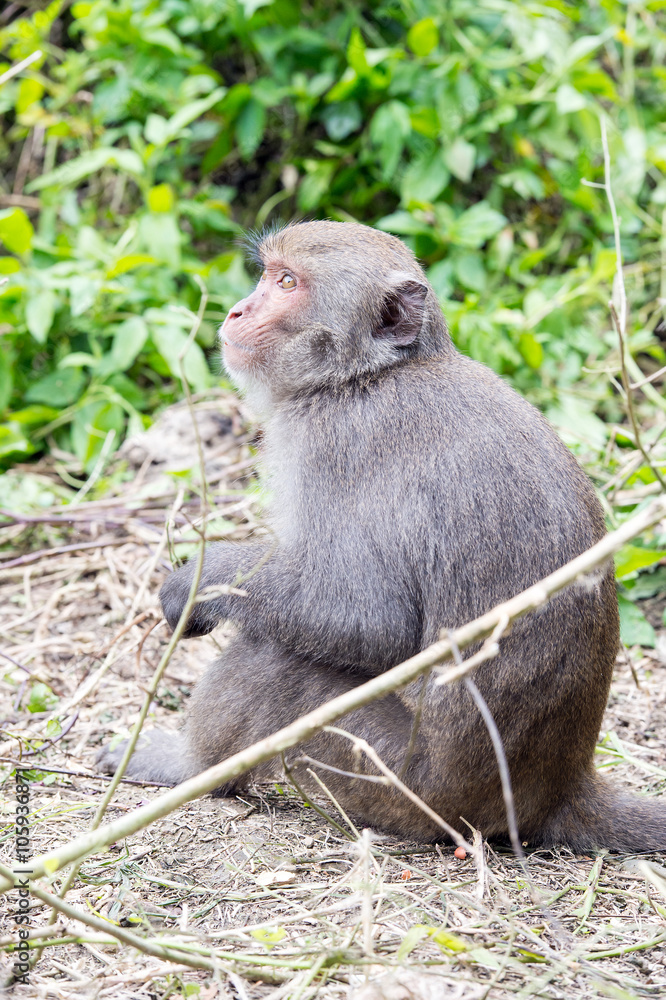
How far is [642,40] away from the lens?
7.21 metres

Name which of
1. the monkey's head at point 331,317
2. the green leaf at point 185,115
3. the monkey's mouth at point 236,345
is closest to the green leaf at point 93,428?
the green leaf at point 185,115

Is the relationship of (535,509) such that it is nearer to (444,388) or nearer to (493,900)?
(444,388)

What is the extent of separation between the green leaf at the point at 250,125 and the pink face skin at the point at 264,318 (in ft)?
11.1

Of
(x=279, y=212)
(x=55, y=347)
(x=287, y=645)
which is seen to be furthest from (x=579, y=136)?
(x=287, y=645)

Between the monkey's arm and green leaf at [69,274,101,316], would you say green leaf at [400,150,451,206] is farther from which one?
the monkey's arm

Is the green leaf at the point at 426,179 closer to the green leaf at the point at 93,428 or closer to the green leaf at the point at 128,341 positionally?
the green leaf at the point at 128,341

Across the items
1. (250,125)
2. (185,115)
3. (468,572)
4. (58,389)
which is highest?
(185,115)

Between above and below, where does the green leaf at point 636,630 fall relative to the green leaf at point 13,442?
below

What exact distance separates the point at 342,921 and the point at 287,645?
959 millimetres

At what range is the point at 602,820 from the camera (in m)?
3.38

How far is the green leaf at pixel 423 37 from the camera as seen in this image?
253 inches

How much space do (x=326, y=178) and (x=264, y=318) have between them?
12.0ft

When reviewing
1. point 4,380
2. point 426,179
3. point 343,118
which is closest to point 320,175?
point 343,118

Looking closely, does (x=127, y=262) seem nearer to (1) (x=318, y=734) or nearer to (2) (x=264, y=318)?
(2) (x=264, y=318)
